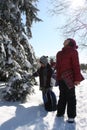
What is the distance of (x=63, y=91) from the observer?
7574 mm

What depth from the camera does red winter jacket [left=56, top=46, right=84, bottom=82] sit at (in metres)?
7.24

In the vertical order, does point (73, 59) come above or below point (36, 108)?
above

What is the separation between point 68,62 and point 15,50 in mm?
4198

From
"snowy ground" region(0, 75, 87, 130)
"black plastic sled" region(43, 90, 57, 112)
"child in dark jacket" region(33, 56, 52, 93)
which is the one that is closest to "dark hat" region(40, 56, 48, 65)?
"child in dark jacket" region(33, 56, 52, 93)

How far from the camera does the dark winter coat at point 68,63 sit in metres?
7.24

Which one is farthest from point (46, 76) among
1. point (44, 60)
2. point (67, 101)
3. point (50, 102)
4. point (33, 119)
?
point (33, 119)

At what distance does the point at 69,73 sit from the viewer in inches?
292

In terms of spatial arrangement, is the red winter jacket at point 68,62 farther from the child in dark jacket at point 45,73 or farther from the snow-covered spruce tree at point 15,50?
the snow-covered spruce tree at point 15,50

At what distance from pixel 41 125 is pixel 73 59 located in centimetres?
168

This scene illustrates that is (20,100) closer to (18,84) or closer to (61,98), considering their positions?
(18,84)

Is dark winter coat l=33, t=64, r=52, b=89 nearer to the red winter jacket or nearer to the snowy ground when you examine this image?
the snowy ground

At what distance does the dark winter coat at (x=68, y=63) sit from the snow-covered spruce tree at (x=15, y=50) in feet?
7.61

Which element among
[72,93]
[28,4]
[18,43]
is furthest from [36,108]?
[28,4]

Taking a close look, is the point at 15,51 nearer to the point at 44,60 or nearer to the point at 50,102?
the point at 44,60
